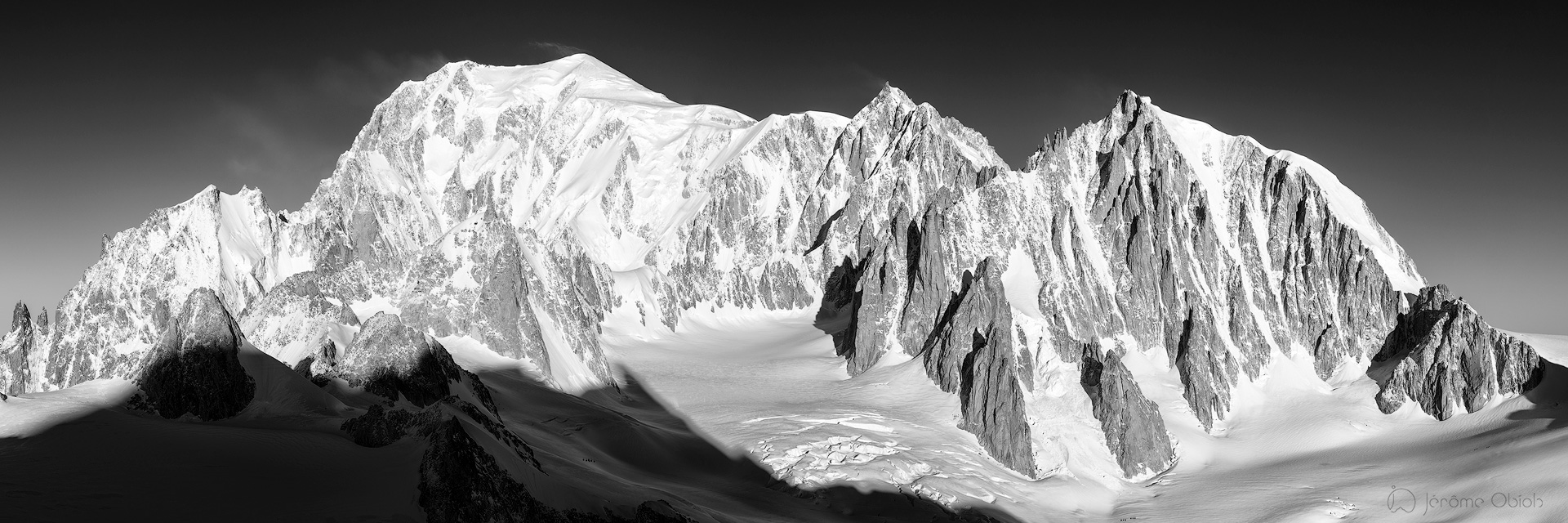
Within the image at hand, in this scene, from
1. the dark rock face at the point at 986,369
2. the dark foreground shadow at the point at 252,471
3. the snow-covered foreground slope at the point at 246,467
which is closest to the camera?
the dark foreground shadow at the point at 252,471

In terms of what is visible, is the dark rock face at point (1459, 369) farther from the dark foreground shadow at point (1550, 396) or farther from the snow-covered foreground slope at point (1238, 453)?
the snow-covered foreground slope at point (1238, 453)

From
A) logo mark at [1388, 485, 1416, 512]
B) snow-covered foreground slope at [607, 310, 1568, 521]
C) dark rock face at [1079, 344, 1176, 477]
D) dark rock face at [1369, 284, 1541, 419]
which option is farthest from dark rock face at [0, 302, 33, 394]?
dark rock face at [1369, 284, 1541, 419]

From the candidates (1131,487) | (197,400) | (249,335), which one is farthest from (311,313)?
(1131,487)

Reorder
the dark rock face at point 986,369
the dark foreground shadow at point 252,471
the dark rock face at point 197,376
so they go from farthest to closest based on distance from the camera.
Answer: the dark rock face at point 986,369 → the dark rock face at point 197,376 → the dark foreground shadow at point 252,471

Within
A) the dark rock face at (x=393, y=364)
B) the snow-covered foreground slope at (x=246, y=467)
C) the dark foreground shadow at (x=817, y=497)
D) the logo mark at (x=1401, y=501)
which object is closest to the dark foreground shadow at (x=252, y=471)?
the snow-covered foreground slope at (x=246, y=467)

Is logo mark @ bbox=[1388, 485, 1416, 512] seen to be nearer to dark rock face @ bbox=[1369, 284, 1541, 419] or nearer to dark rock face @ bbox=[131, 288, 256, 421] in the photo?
dark rock face @ bbox=[1369, 284, 1541, 419]

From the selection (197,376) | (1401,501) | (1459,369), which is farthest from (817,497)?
(1459,369)

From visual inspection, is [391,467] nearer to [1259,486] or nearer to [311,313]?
[311,313]
